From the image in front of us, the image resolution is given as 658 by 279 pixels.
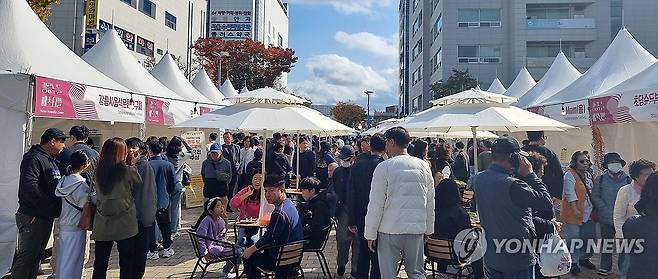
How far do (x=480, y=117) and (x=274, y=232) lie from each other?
3.37 meters

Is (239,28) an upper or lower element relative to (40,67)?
upper

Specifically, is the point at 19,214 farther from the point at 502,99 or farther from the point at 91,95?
the point at 502,99

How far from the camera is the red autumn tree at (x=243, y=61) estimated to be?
3525cm

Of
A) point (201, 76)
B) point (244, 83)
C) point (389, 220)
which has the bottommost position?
point (389, 220)

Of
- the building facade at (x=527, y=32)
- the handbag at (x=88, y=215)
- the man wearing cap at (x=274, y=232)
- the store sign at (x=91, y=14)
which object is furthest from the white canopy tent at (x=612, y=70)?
the building facade at (x=527, y=32)

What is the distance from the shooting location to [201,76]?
17.6 metres

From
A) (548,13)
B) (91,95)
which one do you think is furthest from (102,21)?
(548,13)

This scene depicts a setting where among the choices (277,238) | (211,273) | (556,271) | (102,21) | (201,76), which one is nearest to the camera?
(556,271)

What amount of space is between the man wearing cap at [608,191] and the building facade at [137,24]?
16976mm

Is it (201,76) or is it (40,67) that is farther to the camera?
(201,76)

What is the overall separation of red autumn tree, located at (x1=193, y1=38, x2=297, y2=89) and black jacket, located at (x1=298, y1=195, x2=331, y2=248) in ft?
100

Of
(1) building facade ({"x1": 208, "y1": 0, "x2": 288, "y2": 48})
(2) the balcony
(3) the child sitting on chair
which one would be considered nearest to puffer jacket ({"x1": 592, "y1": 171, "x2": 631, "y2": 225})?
(3) the child sitting on chair

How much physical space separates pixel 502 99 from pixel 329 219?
3279 mm

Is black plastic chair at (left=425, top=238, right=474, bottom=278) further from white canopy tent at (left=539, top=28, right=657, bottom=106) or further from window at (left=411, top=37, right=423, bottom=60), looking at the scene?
window at (left=411, top=37, right=423, bottom=60)
